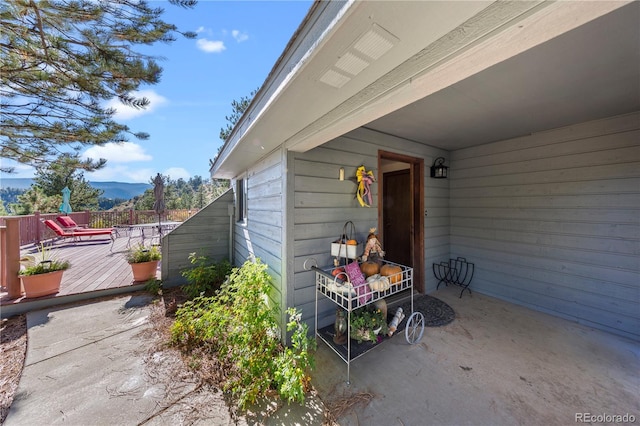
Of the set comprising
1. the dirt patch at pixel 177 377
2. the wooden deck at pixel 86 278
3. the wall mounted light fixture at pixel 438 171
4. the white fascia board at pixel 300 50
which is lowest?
the dirt patch at pixel 177 377

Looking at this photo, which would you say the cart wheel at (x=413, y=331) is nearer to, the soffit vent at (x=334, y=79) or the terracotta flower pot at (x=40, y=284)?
the soffit vent at (x=334, y=79)

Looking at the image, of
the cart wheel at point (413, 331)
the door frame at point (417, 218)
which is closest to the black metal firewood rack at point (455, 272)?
the door frame at point (417, 218)

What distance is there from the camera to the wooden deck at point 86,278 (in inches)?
126

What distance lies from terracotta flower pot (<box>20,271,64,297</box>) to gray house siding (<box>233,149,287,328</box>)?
9.13 ft

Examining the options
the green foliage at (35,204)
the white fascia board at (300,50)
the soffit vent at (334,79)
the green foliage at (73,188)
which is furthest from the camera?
the green foliage at (73,188)

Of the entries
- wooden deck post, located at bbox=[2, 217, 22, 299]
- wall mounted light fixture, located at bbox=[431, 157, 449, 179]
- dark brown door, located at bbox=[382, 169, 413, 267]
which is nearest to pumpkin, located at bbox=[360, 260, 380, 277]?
dark brown door, located at bbox=[382, 169, 413, 267]

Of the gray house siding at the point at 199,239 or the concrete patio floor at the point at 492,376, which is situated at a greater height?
the gray house siding at the point at 199,239

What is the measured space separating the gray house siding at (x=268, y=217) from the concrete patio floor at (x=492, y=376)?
102 centimetres

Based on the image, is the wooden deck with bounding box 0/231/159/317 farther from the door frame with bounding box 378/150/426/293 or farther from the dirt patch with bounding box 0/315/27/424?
the door frame with bounding box 378/150/426/293

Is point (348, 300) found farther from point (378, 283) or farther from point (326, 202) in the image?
point (326, 202)

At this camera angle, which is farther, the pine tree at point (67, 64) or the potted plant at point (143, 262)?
the potted plant at point (143, 262)

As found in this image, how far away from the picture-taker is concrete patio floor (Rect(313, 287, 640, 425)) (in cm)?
158

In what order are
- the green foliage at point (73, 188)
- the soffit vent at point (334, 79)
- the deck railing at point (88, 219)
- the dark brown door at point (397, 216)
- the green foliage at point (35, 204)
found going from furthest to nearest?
the green foliage at point (73, 188)
the green foliage at point (35, 204)
the deck railing at point (88, 219)
the dark brown door at point (397, 216)
the soffit vent at point (334, 79)

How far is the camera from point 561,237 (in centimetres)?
287
